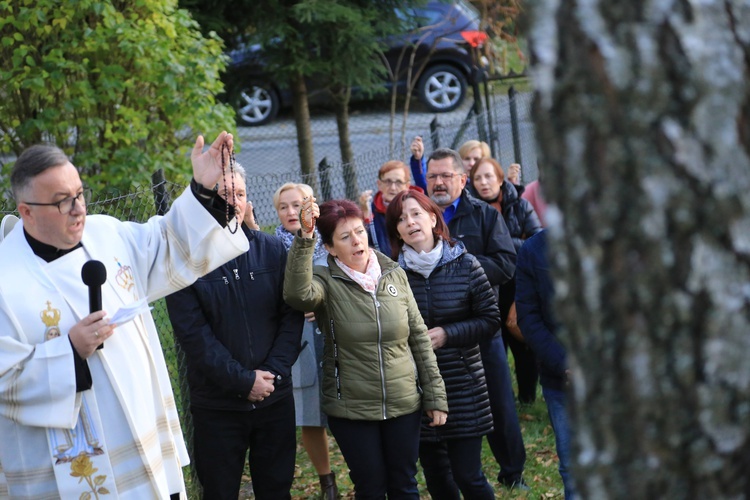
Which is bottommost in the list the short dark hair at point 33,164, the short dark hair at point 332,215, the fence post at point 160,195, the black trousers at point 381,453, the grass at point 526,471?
the grass at point 526,471

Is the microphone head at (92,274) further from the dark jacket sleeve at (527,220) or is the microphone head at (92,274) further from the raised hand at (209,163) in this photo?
the dark jacket sleeve at (527,220)

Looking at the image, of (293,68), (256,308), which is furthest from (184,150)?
(256,308)

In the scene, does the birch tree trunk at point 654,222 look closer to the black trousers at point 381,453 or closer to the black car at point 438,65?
the black trousers at point 381,453

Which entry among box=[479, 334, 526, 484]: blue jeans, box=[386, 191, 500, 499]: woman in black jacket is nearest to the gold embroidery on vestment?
box=[386, 191, 500, 499]: woman in black jacket

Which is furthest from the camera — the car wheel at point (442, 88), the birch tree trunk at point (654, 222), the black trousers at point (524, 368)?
the car wheel at point (442, 88)

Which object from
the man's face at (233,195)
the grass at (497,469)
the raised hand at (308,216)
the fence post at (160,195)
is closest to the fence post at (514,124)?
the grass at (497,469)

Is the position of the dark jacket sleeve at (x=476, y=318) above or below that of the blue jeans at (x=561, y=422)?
above

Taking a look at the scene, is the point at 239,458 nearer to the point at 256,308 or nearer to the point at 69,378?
the point at 256,308

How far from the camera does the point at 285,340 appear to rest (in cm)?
507

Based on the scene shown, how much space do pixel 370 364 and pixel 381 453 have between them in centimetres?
46

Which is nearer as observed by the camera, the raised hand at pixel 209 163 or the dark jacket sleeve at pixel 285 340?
the raised hand at pixel 209 163

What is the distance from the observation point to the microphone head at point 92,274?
3412 millimetres

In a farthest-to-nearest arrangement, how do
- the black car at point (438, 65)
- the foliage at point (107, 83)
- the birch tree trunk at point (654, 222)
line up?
the black car at point (438, 65), the foliage at point (107, 83), the birch tree trunk at point (654, 222)

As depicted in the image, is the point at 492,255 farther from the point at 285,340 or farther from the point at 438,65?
the point at 438,65
